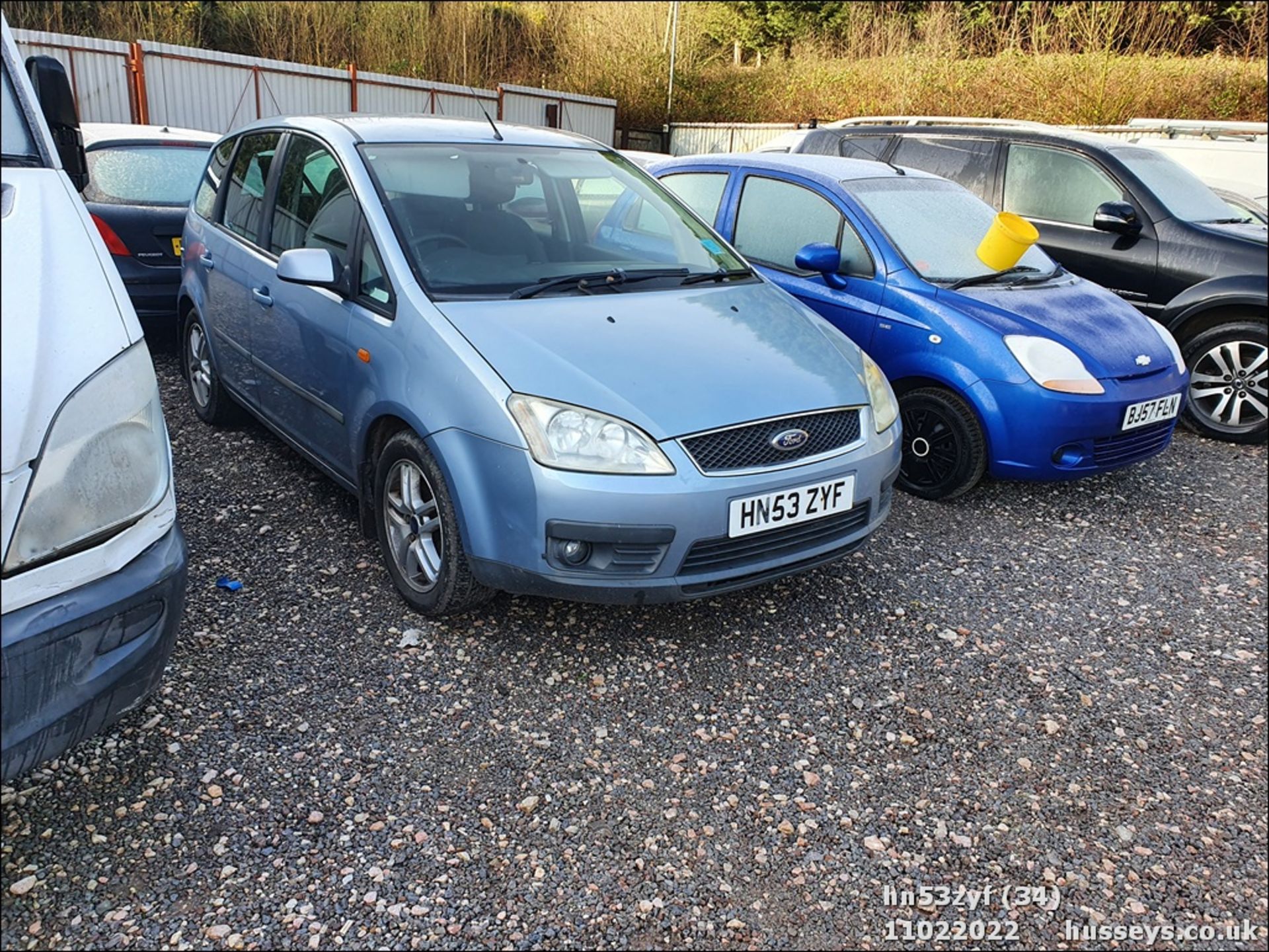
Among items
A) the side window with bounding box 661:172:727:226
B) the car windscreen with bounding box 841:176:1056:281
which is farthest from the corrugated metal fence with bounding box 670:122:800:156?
the car windscreen with bounding box 841:176:1056:281

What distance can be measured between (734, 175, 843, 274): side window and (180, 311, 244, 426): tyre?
9.69 feet

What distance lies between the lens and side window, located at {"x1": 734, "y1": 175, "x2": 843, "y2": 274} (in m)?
4.99

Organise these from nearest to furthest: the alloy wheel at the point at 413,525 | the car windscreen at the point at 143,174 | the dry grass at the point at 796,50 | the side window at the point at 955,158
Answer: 1. the alloy wheel at the point at 413,525
2. the car windscreen at the point at 143,174
3. the side window at the point at 955,158
4. the dry grass at the point at 796,50

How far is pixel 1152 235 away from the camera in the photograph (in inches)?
238

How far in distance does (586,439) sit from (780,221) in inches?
118

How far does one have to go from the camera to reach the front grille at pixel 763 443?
279cm

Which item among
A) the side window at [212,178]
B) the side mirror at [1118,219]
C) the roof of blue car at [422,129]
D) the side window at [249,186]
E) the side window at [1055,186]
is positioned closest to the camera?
the roof of blue car at [422,129]

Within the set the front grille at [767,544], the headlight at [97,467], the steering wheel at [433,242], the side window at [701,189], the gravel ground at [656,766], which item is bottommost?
the gravel ground at [656,766]

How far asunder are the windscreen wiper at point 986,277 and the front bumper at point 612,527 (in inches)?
83.4

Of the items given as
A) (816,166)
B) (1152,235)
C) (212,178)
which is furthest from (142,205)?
(1152,235)

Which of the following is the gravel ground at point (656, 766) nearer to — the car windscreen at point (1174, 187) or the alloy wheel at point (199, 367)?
the alloy wheel at point (199, 367)

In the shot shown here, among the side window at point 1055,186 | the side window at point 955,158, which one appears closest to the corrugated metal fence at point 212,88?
the side window at point 955,158

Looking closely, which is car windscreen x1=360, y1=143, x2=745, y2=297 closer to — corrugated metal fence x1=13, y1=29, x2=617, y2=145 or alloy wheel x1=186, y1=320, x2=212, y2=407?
→ alloy wheel x1=186, y1=320, x2=212, y2=407

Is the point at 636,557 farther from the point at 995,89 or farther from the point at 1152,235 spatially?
the point at 995,89
